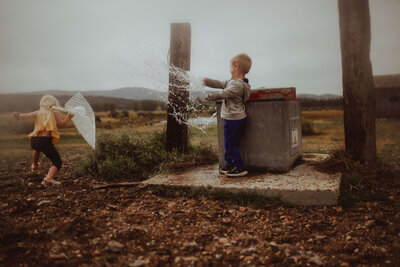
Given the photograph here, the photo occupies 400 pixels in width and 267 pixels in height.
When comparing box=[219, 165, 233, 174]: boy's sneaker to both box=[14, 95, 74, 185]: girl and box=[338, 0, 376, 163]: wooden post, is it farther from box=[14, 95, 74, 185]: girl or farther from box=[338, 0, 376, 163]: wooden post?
box=[14, 95, 74, 185]: girl

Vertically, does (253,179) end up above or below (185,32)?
below

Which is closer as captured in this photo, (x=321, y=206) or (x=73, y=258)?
(x=73, y=258)

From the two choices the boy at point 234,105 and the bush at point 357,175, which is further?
the boy at point 234,105

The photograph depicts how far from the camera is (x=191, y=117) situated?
5.57m

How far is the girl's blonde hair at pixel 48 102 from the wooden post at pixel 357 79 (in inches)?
164

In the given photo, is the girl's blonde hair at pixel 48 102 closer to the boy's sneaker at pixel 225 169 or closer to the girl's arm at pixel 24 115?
the girl's arm at pixel 24 115

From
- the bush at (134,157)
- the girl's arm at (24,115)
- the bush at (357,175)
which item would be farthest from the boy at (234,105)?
the girl's arm at (24,115)

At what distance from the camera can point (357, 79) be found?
4.54m

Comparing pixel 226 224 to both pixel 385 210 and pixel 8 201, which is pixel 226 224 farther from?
pixel 8 201

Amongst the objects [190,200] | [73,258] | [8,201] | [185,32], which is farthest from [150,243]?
[185,32]

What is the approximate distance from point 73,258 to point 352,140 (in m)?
4.08

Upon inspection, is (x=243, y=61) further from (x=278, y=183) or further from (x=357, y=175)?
(x=357, y=175)

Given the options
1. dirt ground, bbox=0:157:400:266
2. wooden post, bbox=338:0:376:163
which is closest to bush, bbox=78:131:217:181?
dirt ground, bbox=0:157:400:266

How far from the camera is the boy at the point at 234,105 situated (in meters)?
4.36
